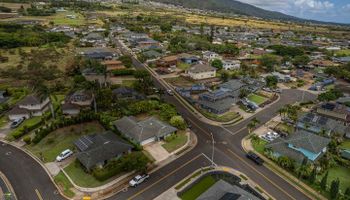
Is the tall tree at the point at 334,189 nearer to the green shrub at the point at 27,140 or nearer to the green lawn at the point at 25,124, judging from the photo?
the green shrub at the point at 27,140

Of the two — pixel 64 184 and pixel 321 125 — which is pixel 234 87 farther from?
pixel 64 184

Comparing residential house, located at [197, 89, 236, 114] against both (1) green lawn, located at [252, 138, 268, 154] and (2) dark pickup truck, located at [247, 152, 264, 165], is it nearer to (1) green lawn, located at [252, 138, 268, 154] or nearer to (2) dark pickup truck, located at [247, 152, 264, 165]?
(1) green lawn, located at [252, 138, 268, 154]

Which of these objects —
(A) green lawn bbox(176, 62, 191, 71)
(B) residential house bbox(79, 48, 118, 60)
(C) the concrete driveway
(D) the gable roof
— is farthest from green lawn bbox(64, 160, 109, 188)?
(B) residential house bbox(79, 48, 118, 60)

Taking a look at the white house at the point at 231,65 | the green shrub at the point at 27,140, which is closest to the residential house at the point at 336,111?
the white house at the point at 231,65

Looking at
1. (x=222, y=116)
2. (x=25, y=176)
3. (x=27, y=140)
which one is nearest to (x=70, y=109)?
(x=27, y=140)

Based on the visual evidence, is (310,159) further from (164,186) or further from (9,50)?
(9,50)

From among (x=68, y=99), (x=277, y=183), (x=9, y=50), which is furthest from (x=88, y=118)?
(x=9, y=50)
